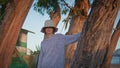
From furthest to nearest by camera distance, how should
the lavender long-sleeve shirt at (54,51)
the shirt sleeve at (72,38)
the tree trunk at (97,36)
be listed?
the lavender long-sleeve shirt at (54,51)
the shirt sleeve at (72,38)
the tree trunk at (97,36)

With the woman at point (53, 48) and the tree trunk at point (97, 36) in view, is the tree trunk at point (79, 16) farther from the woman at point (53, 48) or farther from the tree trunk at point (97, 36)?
the tree trunk at point (97, 36)

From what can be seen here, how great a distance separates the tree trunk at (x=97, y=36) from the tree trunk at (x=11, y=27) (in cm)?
458

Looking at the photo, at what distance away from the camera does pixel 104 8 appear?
5.02 meters

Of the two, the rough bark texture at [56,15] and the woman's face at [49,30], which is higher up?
the rough bark texture at [56,15]

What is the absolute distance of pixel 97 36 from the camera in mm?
4910

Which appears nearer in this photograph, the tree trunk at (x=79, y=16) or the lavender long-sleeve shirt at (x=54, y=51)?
the lavender long-sleeve shirt at (x=54, y=51)

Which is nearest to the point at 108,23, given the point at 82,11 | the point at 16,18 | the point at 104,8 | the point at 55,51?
the point at 104,8

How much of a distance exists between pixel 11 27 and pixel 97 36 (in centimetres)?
490

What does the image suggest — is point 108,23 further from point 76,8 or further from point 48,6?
point 48,6

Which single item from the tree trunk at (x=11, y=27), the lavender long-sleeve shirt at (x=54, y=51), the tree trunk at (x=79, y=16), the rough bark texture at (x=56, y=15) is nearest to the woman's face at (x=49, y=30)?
the lavender long-sleeve shirt at (x=54, y=51)

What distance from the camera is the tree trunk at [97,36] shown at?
484cm

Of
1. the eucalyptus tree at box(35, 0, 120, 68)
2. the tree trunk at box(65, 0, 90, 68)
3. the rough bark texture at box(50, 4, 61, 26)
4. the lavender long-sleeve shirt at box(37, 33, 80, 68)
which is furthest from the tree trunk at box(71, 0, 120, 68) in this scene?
the rough bark texture at box(50, 4, 61, 26)

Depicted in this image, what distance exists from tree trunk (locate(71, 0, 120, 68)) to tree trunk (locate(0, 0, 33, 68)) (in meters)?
4.58

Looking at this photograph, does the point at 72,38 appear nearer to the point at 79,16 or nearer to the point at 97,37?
the point at 97,37
